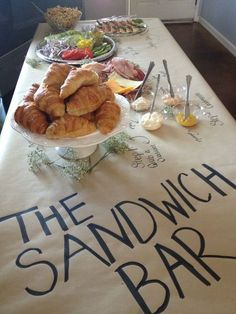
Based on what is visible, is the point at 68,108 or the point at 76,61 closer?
the point at 68,108

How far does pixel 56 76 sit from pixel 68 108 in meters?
0.10

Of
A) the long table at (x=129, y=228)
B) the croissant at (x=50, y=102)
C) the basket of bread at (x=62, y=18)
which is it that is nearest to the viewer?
the long table at (x=129, y=228)

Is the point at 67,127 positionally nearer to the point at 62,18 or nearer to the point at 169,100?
the point at 169,100

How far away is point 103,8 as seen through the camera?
3244mm

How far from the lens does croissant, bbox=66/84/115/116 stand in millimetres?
615

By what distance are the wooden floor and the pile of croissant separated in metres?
1.66

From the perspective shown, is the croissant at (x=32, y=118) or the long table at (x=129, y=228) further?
the croissant at (x=32, y=118)

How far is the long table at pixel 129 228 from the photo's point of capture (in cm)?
47

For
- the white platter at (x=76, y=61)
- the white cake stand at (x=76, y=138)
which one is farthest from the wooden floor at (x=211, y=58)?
the white cake stand at (x=76, y=138)

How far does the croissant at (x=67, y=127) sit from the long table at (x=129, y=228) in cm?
11

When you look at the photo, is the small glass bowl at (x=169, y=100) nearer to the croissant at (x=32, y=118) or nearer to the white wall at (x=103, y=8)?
the croissant at (x=32, y=118)

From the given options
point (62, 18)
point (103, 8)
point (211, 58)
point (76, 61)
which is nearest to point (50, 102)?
point (76, 61)

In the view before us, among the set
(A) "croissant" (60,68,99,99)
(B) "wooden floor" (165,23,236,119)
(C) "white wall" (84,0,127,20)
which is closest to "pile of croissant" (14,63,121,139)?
(A) "croissant" (60,68,99,99)

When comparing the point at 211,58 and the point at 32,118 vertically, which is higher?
the point at 32,118
